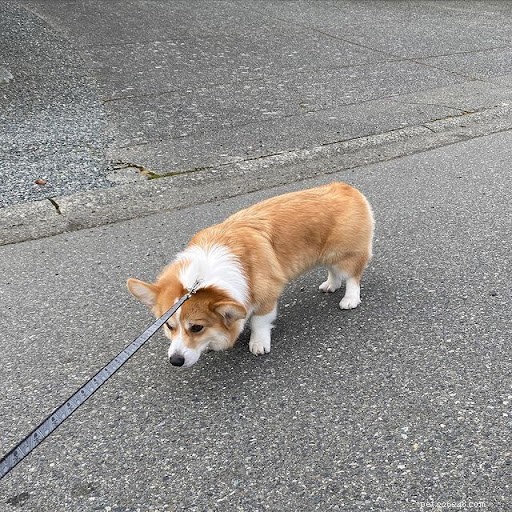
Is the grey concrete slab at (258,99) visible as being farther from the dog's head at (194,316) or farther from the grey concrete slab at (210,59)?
the dog's head at (194,316)

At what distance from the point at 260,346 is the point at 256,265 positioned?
40 cm

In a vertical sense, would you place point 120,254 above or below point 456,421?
below

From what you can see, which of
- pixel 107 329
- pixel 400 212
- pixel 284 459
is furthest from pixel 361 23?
pixel 284 459

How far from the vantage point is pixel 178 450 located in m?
2.42

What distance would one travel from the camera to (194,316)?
103 inches

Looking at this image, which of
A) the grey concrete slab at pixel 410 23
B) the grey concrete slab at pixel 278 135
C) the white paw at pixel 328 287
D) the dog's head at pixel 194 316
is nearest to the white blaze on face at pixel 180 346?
the dog's head at pixel 194 316

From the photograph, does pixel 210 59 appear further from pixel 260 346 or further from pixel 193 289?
pixel 193 289

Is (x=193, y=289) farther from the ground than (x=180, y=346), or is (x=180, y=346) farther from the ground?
(x=193, y=289)

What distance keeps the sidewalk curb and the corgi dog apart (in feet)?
5.04

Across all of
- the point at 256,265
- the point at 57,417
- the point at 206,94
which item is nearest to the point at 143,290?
the point at 256,265

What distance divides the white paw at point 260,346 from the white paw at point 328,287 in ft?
2.12

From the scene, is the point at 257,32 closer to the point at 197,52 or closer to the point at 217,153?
the point at 197,52

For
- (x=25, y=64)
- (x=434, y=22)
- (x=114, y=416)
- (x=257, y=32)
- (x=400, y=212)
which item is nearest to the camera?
(x=114, y=416)

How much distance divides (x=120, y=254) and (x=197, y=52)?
207 inches
